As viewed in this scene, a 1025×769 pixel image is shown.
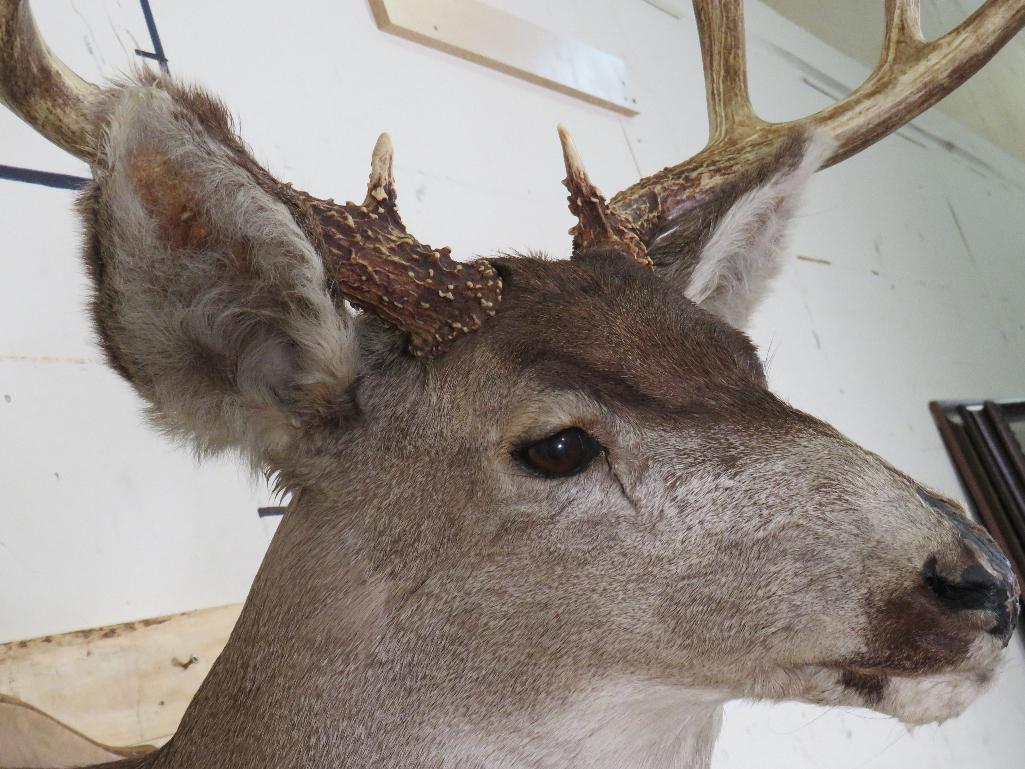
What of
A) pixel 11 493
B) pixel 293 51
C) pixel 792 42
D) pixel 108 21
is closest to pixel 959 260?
pixel 792 42

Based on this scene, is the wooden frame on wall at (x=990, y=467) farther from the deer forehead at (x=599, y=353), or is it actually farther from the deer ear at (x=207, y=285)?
the deer ear at (x=207, y=285)

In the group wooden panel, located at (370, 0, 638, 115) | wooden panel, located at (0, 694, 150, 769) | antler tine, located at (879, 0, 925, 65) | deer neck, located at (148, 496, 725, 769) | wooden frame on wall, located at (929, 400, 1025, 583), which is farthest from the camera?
wooden frame on wall, located at (929, 400, 1025, 583)

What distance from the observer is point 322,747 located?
3.89ft

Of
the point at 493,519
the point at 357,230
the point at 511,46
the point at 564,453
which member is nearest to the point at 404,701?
the point at 493,519

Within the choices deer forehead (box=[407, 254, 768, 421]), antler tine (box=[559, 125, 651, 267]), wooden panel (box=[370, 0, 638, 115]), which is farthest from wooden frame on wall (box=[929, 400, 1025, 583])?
deer forehead (box=[407, 254, 768, 421])

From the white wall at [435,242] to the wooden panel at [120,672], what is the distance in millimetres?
61

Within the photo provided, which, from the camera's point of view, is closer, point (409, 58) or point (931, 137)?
point (409, 58)

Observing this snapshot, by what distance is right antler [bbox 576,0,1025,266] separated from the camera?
5.67 feet

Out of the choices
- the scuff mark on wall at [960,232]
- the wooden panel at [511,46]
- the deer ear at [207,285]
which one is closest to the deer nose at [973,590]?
the deer ear at [207,285]

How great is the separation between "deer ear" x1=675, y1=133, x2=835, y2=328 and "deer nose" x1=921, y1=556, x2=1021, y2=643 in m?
0.79

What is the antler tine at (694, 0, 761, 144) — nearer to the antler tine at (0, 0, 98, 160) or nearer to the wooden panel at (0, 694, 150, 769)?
the antler tine at (0, 0, 98, 160)

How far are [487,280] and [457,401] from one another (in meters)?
0.19

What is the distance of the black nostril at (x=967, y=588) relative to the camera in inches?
40.1

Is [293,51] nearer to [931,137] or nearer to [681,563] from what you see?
[681,563]
